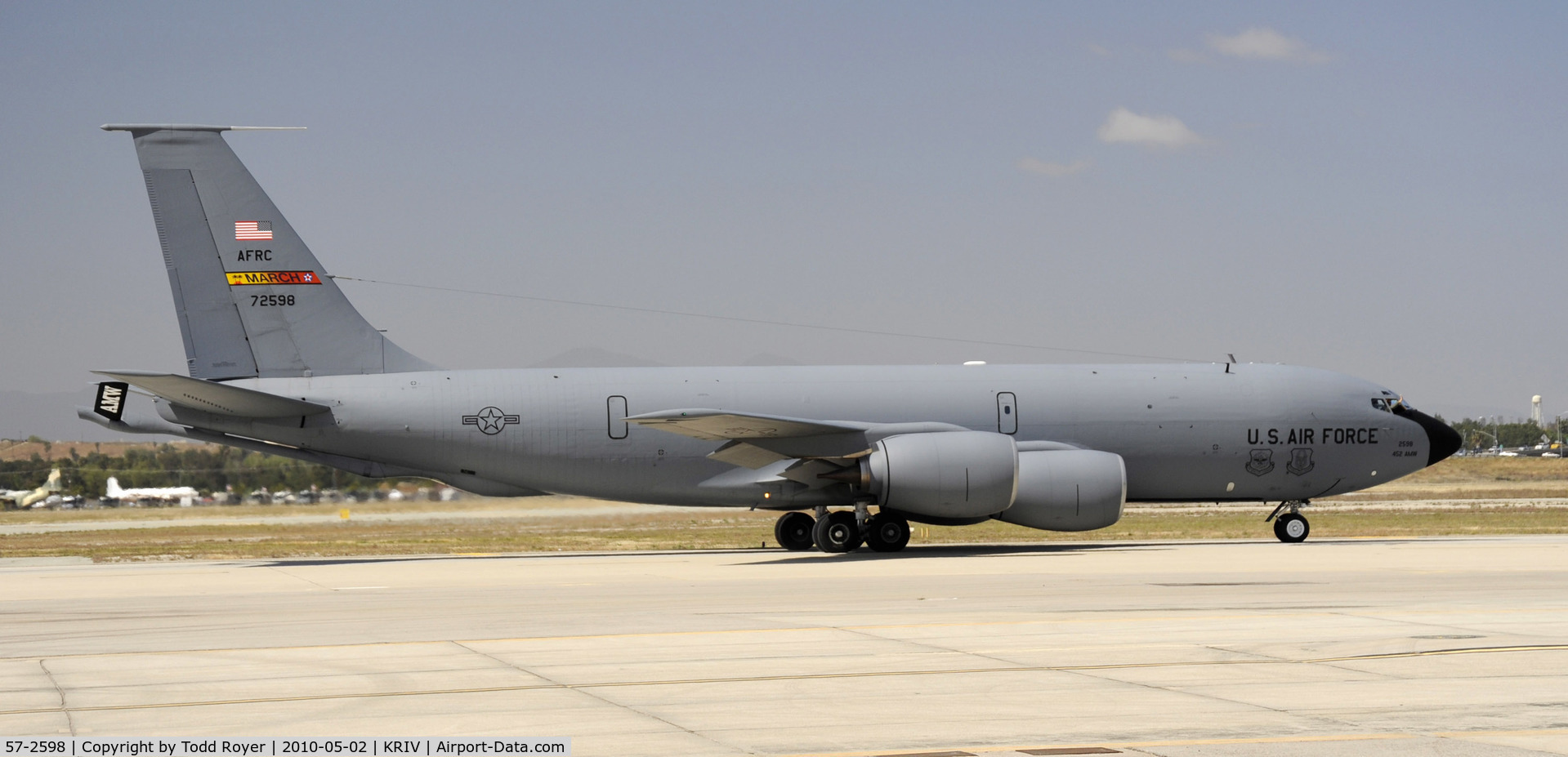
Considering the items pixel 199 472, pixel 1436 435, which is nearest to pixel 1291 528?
pixel 1436 435

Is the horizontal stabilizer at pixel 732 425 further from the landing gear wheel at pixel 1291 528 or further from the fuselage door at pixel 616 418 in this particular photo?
the landing gear wheel at pixel 1291 528

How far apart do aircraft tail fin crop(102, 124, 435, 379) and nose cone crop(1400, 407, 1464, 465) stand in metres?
21.9

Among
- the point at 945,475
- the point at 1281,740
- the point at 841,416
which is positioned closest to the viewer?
the point at 1281,740

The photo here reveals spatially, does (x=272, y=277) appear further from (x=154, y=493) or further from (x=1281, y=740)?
(x=154, y=493)

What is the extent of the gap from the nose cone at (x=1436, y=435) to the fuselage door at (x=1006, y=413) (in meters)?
8.78

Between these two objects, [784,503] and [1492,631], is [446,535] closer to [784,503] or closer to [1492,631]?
[784,503]

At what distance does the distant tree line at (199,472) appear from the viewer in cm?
4828

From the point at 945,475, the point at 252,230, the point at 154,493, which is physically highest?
the point at 252,230

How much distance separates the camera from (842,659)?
1193cm

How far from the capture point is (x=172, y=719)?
9.29m

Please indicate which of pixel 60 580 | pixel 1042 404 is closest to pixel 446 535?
pixel 60 580

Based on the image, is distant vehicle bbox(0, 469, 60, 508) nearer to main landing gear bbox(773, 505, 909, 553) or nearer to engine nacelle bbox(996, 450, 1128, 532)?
main landing gear bbox(773, 505, 909, 553)

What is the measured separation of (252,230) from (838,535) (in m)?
12.7

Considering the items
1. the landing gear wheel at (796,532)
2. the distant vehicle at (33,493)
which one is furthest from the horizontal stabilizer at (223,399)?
the distant vehicle at (33,493)
